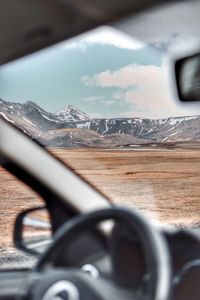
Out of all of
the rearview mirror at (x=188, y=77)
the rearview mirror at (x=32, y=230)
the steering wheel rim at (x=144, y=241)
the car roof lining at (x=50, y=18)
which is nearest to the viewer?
the steering wheel rim at (x=144, y=241)

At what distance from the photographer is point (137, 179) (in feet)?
4.52

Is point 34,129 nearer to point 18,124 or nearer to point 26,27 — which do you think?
point 18,124

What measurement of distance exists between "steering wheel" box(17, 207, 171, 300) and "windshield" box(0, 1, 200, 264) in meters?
0.16

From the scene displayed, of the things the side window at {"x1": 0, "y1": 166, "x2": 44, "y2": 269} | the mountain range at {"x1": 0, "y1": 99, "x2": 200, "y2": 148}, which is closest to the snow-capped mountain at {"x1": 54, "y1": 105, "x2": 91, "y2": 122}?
the mountain range at {"x1": 0, "y1": 99, "x2": 200, "y2": 148}

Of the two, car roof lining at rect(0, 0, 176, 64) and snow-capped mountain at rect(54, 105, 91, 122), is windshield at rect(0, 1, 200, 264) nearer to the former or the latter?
snow-capped mountain at rect(54, 105, 91, 122)

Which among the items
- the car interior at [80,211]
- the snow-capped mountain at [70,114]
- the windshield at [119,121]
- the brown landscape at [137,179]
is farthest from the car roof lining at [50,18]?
the brown landscape at [137,179]

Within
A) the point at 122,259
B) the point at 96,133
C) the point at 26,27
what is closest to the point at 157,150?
the point at 96,133

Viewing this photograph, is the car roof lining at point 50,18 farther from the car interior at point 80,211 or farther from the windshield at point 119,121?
the windshield at point 119,121

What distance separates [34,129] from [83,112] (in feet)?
0.51

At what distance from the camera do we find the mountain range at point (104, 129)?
1360mm

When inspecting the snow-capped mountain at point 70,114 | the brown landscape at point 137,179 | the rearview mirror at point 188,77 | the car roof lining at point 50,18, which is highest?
the car roof lining at point 50,18

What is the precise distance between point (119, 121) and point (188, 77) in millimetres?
222

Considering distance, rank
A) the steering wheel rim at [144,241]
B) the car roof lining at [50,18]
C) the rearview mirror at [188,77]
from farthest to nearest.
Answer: the car roof lining at [50,18] < the rearview mirror at [188,77] < the steering wheel rim at [144,241]

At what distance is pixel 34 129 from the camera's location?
1.42 metres
